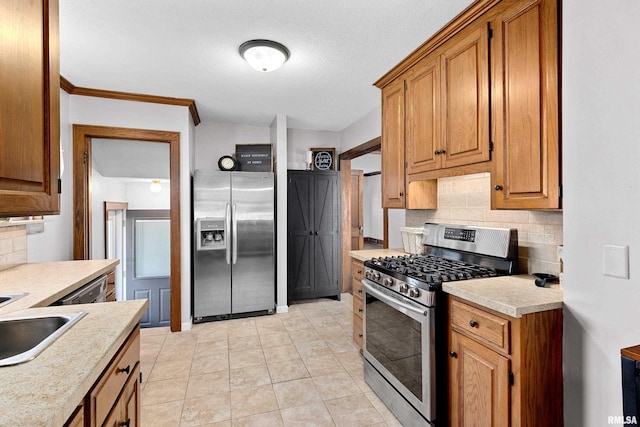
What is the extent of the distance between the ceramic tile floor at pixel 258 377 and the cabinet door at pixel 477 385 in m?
0.53

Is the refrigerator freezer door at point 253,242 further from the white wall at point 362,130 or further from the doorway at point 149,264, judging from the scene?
the doorway at point 149,264

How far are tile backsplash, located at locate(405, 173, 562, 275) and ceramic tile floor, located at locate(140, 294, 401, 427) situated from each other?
1.31m

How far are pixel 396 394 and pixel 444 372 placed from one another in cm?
43

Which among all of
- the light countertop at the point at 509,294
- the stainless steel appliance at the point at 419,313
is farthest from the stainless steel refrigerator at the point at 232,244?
the light countertop at the point at 509,294

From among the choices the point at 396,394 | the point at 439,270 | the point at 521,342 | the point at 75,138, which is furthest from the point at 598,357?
the point at 75,138

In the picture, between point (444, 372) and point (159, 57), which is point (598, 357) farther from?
point (159, 57)

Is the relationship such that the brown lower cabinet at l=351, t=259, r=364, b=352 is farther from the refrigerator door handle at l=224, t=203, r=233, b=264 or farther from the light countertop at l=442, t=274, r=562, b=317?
the refrigerator door handle at l=224, t=203, r=233, b=264

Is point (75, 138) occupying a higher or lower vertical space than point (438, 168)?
higher

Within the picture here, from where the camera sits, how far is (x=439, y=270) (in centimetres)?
199

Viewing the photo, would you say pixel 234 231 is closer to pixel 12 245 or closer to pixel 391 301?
pixel 12 245

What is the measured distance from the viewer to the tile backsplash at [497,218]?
1.83 meters

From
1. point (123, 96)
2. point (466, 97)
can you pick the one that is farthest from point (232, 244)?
point (466, 97)

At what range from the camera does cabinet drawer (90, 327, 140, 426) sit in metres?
0.91

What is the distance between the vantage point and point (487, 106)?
188cm
